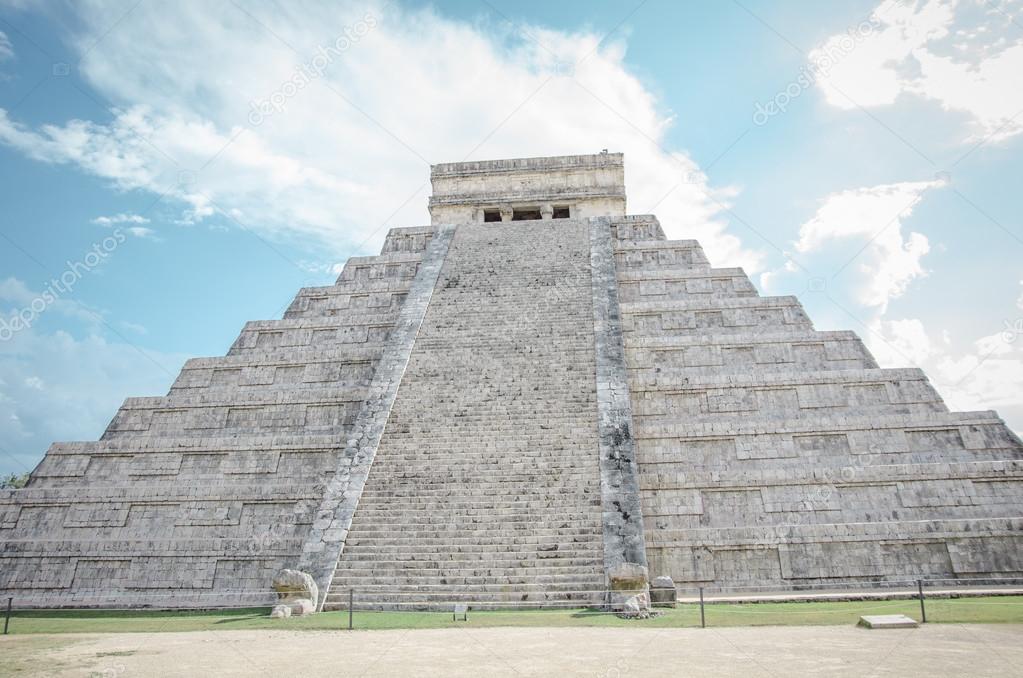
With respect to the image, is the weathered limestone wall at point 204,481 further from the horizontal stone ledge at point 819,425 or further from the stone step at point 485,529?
the horizontal stone ledge at point 819,425

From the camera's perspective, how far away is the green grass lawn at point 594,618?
7.46 meters

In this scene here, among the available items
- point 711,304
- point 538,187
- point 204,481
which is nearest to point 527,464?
point 204,481

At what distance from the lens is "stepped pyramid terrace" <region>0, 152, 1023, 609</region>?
33.0 ft

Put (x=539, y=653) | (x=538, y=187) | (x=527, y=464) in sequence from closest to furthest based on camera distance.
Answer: (x=539, y=653) < (x=527, y=464) < (x=538, y=187)

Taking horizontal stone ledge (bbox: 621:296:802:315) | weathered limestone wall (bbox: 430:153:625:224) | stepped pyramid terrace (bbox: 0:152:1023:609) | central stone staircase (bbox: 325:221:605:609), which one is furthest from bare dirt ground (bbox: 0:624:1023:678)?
weathered limestone wall (bbox: 430:153:625:224)

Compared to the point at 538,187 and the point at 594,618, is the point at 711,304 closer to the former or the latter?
the point at 594,618

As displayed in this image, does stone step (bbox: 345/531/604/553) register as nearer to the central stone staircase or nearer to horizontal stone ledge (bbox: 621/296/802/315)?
the central stone staircase

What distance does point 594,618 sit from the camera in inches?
308

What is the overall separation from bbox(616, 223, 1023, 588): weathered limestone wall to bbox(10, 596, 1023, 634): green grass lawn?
1.50m

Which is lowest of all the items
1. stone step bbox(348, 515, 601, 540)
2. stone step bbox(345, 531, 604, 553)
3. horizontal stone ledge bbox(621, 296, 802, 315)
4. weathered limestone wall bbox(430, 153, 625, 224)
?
stone step bbox(345, 531, 604, 553)

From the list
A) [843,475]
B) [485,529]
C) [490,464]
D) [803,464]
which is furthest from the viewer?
[803,464]

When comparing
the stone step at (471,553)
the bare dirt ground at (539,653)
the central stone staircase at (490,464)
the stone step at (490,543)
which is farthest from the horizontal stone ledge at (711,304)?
the bare dirt ground at (539,653)

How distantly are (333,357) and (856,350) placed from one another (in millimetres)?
11720

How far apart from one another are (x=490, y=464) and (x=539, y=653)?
5279 mm
